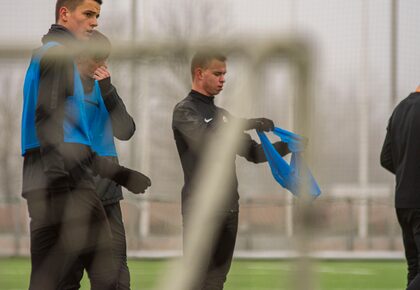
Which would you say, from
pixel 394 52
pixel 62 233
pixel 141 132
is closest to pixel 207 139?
pixel 141 132

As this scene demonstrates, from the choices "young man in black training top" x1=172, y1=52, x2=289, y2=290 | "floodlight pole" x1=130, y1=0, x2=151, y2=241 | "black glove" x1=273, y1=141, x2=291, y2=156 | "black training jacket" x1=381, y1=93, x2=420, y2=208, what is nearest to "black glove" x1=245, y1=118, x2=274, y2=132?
"young man in black training top" x1=172, y1=52, x2=289, y2=290

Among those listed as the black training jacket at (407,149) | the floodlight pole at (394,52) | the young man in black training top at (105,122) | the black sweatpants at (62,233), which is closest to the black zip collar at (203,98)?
the young man in black training top at (105,122)

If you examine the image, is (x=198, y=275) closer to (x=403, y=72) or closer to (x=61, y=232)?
(x=61, y=232)

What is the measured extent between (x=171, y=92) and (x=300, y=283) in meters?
0.75

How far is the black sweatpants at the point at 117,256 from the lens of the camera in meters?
3.47

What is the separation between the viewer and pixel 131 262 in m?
3.62

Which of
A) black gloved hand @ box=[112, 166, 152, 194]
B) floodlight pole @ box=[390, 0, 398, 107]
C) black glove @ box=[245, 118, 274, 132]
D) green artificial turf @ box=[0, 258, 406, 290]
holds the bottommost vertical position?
green artificial turf @ box=[0, 258, 406, 290]

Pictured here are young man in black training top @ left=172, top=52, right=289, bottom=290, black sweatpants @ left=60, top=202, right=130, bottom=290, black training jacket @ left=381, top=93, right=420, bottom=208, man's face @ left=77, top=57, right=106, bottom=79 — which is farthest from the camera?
black training jacket @ left=381, top=93, right=420, bottom=208

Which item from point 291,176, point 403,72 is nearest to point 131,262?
point 291,176

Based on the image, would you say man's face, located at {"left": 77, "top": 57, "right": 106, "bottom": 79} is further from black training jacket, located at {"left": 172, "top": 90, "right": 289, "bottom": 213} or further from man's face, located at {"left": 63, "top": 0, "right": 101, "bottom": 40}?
man's face, located at {"left": 63, "top": 0, "right": 101, "bottom": 40}

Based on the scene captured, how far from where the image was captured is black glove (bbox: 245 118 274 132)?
2404 millimetres

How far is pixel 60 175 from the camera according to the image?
3.02 meters

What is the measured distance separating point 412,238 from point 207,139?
2.73 meters

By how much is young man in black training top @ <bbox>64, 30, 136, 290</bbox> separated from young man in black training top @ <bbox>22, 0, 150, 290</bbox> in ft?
0.20
